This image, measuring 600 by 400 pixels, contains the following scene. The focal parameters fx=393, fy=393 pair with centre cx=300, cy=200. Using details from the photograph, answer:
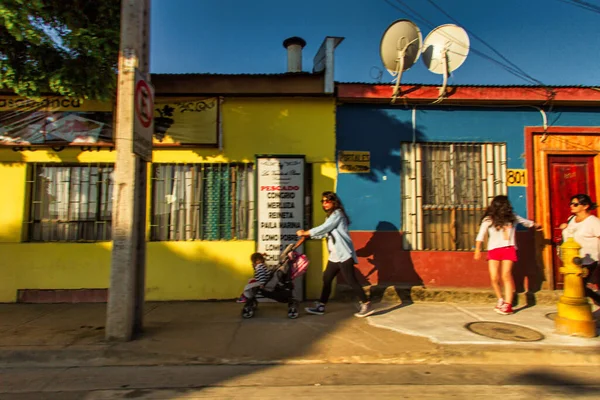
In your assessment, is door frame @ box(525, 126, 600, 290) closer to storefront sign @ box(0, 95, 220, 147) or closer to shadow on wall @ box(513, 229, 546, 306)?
shadow on wall @ box(513, 229, 546, 306)

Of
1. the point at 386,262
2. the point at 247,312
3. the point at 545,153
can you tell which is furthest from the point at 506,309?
the point at 247,312

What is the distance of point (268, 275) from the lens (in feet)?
18.1

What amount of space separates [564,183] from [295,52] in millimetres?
5748

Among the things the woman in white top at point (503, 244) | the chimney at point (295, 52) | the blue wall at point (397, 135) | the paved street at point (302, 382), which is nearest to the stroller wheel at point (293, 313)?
the paved street at point (302, 382)

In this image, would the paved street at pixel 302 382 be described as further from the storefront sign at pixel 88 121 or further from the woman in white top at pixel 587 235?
the storefront sign at pixel 88 121

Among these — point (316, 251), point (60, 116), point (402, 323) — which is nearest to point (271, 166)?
point (316, 251)

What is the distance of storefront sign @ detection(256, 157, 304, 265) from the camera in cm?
660

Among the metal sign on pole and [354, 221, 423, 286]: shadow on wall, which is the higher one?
the metal sign on pole

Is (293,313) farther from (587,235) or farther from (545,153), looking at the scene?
(545,153)

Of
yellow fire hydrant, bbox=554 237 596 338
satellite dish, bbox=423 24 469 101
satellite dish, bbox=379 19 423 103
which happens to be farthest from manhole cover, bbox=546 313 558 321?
satellite dish, bbox=379 19 423 103

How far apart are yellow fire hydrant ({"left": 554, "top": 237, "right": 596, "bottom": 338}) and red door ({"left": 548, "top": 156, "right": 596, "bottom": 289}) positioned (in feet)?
7.05

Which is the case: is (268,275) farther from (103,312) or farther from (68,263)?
(68,263)

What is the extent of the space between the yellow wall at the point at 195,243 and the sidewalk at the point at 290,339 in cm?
67

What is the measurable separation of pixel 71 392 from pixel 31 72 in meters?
4.47
